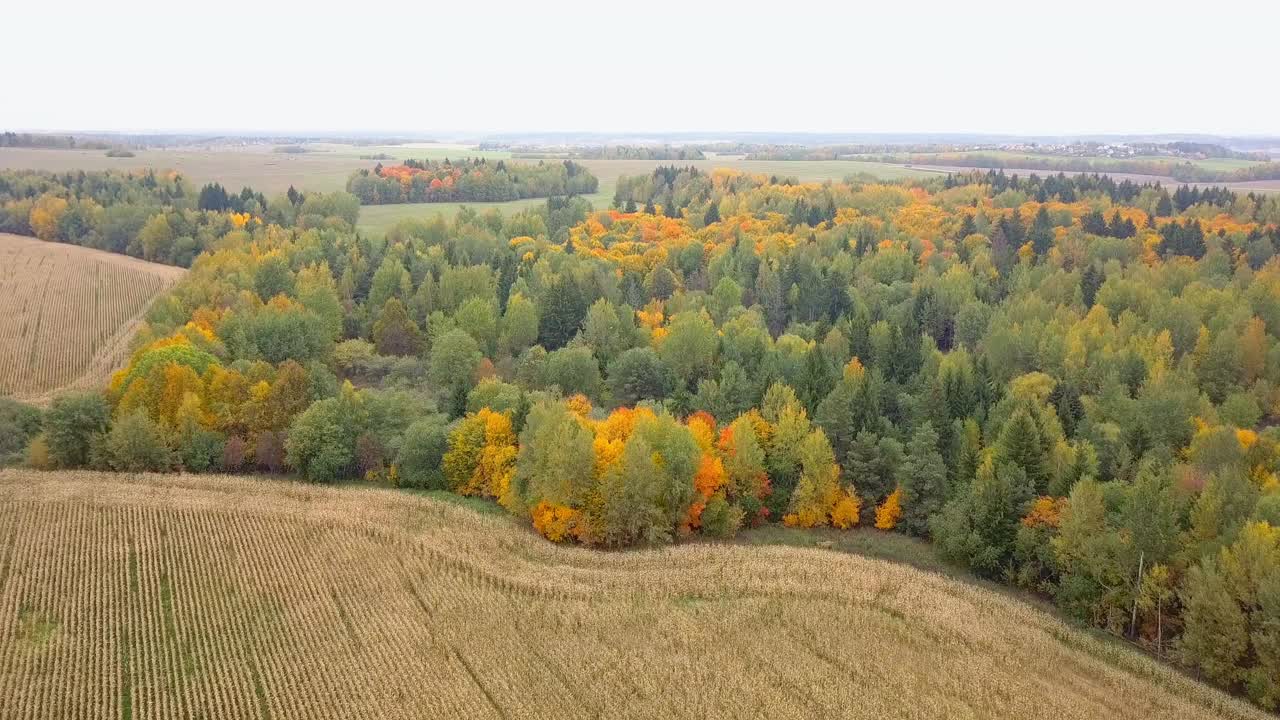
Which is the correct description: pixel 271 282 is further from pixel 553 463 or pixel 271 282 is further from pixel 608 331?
pixel 553 463

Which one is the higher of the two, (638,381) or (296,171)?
(296,171)

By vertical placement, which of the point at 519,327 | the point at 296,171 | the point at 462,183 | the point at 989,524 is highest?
the point at 296,171

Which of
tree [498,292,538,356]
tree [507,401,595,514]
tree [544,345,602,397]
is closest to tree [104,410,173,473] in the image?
tree [507,401,595,514]

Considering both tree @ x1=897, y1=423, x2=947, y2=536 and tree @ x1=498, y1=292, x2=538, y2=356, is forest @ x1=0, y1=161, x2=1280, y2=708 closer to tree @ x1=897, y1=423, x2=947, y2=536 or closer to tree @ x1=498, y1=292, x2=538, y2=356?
tree @ x1=897, y1=423, x2=947, y2=536

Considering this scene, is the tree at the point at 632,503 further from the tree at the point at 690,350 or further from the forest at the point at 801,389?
the tree at the point at 690,350

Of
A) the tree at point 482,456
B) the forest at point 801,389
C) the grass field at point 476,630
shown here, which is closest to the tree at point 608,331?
the forest at point 801,389

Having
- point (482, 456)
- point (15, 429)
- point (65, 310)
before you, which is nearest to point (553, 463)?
point (482, 456)

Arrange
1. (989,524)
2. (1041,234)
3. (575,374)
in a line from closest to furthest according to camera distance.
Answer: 1. (989,524)
2. (575,374)
3. (1041,234)
